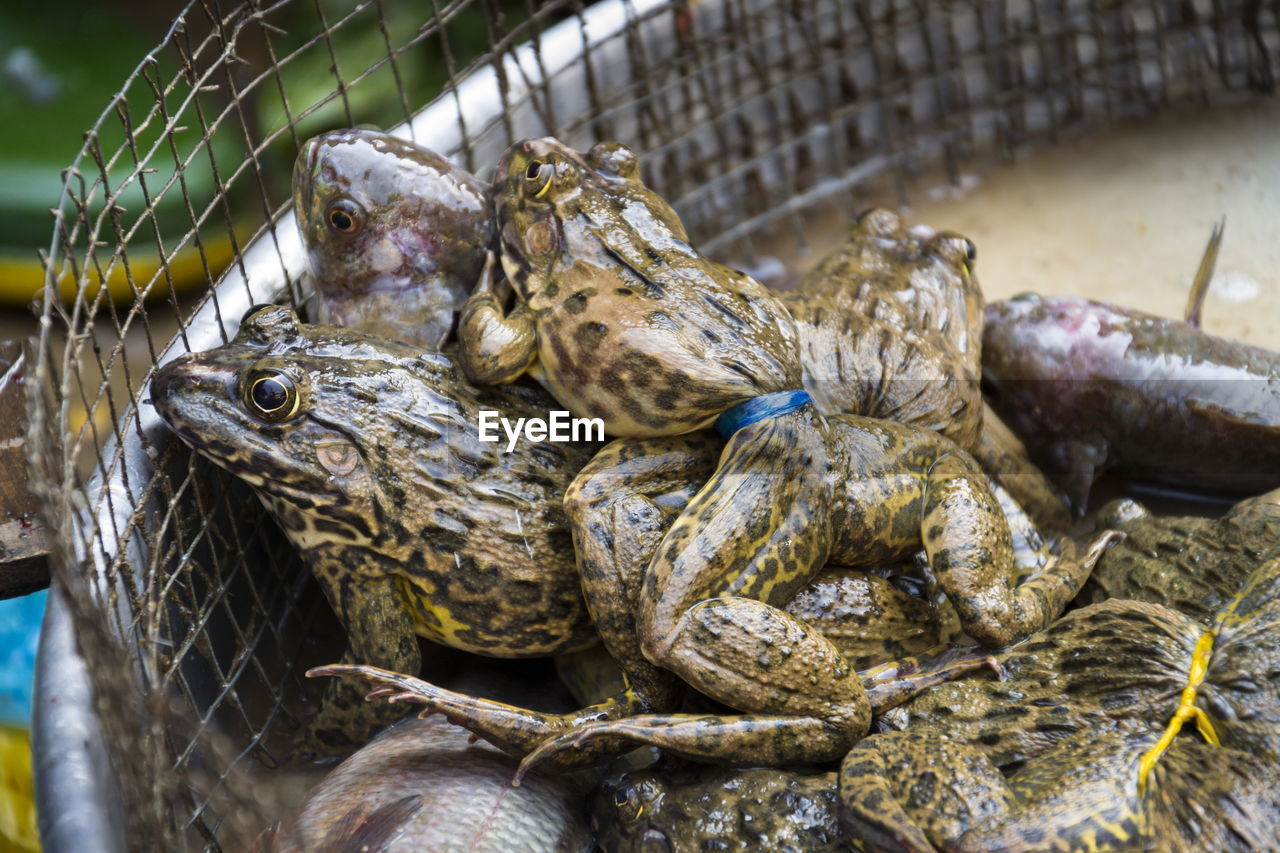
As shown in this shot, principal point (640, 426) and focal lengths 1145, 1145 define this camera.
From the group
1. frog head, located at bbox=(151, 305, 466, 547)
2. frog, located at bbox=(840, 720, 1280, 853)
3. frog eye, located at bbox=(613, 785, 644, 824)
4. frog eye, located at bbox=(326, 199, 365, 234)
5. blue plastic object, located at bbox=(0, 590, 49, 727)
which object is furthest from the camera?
blue plastic object, located at bbox=(0, 590, 49, 727)

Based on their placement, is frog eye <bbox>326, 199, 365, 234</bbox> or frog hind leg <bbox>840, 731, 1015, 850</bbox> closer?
frog hind leg <bbox>840, 731, 1015, 850</bbox>

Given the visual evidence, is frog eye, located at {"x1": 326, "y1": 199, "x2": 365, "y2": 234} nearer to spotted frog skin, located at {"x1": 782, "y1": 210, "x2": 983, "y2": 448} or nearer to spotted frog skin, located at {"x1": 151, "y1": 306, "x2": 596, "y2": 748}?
spotted frog skin, located at {"x1": 151, "y1": 306, "x2": 596, "y2": 748}

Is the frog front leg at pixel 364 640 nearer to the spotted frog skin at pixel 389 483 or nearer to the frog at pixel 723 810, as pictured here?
the spotted frog skin at pixel 389 483

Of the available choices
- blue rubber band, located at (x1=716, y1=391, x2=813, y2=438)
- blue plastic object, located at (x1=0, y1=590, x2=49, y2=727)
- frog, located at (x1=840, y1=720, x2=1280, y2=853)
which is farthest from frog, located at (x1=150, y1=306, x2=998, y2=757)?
blue plastic object, located at (x1=0, y1=590, x2=49, y2=727)

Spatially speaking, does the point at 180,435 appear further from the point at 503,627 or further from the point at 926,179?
the point at 926,179

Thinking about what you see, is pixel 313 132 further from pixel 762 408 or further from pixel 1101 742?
pixel 1101 742

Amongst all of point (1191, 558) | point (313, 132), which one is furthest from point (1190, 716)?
point (313, 132)
